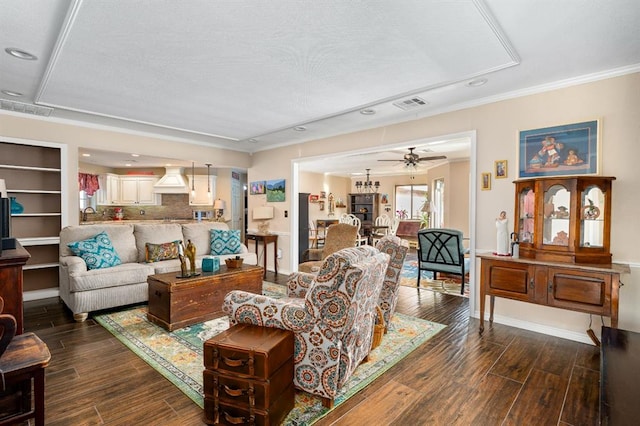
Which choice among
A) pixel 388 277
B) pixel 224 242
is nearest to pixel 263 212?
pixel 224 242

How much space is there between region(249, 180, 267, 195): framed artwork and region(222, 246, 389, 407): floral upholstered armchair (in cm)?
474

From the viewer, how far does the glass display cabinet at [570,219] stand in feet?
9.50

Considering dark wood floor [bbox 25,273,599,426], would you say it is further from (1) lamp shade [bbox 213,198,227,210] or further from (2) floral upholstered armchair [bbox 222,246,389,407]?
(1) lamp shade [bbox 213,198,227,210]

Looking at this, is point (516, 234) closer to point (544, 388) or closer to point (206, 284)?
point (544, 388)

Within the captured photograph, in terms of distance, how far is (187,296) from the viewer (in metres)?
3.40

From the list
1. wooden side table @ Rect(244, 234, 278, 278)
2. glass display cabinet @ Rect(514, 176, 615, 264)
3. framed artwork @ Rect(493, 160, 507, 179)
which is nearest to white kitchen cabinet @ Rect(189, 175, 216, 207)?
wooden side table @ Rect(244, 234, 278, 278)

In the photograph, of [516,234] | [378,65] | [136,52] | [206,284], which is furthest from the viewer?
[206,284]

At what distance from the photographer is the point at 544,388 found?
7.61 ft

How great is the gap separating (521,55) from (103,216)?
954 cm

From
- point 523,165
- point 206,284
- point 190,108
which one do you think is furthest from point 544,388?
point 190,108

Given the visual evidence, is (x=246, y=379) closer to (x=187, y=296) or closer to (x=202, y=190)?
(x=187, y=296)

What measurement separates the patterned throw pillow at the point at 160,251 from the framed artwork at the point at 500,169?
4345 millimetres

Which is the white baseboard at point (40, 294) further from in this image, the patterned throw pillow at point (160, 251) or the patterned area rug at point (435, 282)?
the patterned area rug at point (435, 282)

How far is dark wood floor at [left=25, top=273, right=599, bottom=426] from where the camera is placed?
6.50ft
